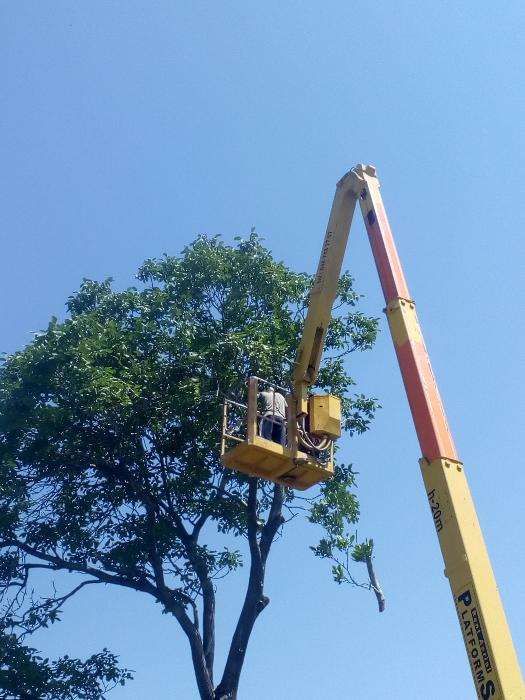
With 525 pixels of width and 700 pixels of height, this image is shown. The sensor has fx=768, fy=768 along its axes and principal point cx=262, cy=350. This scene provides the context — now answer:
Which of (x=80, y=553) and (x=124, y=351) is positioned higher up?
(x=124, y=351)

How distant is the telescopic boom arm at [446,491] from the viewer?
6.30m

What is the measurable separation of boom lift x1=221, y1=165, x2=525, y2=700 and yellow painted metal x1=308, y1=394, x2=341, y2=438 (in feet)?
0.05

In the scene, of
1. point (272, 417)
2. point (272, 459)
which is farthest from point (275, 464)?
point (272, 417)

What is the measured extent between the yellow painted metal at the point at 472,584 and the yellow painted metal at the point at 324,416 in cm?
320

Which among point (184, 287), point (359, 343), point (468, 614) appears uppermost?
point (184, 287)

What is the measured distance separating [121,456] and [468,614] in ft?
33.9

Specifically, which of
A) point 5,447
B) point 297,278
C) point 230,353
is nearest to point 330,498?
point 230,353

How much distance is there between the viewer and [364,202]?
10836 millimetres

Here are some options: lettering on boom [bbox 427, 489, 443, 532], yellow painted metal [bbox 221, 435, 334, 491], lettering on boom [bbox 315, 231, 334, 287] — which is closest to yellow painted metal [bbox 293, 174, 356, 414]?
lettering on boom [bbox 315, 231, 334, 287]

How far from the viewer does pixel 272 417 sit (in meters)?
10.8

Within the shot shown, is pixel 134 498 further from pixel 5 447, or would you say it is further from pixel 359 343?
pixel 359 343

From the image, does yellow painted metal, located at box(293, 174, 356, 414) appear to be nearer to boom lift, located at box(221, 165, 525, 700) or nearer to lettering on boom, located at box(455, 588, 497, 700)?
boom lift, located at box(221, 165, 525, 700)

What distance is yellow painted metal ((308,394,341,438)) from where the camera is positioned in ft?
35.3

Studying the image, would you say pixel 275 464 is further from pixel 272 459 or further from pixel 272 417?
pixel 272 417
